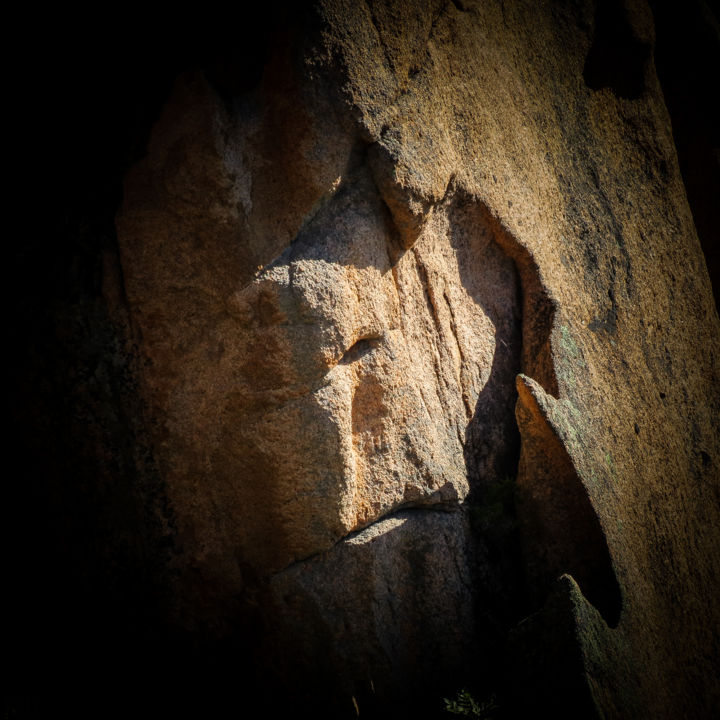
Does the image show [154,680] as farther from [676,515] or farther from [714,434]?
[714,434]

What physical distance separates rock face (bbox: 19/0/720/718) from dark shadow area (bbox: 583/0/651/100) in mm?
1169

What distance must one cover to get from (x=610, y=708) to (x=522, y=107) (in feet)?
11.4

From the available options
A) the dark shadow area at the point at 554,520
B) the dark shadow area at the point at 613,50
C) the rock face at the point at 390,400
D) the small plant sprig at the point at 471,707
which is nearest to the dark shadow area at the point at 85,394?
the rock face at the point at 390,400

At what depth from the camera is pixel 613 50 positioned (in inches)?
192

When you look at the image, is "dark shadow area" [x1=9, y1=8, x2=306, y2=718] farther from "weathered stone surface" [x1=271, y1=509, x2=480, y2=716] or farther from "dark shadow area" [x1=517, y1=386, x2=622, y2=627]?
"dark shadow area" [x1=517, y1=386, x2=622, y2=627]

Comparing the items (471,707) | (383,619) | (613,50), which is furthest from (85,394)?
(613,50)

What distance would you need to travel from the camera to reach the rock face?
9.21 feet

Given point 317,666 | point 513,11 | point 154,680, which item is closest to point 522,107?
point 513,11

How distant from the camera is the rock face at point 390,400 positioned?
281 centimetres

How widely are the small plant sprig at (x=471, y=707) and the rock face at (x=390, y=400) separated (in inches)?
3.8

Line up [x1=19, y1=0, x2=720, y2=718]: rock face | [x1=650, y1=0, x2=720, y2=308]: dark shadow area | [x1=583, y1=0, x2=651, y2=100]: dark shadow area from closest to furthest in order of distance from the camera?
[x1=19, y1=0, x2=720, y2=718]: rock face < [x1=583, y1=0, x2=651, y2=100]: dark shadow area < [x1=650, y1=0, x2=720, y2=308]: dark shadow area

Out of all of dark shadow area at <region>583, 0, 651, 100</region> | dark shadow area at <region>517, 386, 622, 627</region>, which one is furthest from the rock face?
dark shadow area at <region>583, 0, 651, 100</region>

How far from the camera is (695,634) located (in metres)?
3.65

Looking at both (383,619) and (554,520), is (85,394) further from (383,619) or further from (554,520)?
(554,520)
